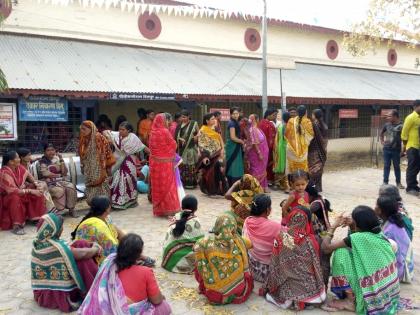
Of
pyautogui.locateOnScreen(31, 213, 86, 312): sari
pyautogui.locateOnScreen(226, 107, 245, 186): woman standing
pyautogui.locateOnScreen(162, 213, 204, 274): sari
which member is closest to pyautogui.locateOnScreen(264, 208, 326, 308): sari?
pyautogui.locateOnScreen(162, 213, 204, 274): sari

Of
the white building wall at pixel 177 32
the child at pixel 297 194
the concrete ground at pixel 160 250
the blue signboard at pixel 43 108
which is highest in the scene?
the white building wall at pixel 177 32

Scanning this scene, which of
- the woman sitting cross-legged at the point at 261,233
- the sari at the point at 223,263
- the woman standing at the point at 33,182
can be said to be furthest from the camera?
the woman standing at the point at 33,182

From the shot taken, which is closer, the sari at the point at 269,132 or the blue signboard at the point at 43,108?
the blue signboard at the point at 43,108

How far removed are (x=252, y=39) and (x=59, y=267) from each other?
11.7 m

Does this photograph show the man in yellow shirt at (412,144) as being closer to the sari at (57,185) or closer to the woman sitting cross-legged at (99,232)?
the sari at (57,185)

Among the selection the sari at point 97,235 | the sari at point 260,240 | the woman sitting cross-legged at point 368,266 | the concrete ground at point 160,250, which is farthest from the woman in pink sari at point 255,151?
the sari at point 97,235

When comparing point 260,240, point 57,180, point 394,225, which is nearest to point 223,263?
point 260,240

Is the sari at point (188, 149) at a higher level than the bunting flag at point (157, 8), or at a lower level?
lower

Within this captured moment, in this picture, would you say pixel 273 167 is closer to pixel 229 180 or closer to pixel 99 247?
pixel 229 180

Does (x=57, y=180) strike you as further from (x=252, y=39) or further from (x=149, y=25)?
(x=252, y=39)

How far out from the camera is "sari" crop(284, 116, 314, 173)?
25.3ft

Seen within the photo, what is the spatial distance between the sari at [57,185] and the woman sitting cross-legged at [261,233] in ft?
11.1

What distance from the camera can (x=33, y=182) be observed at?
5.84 meters

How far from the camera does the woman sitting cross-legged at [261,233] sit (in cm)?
369
